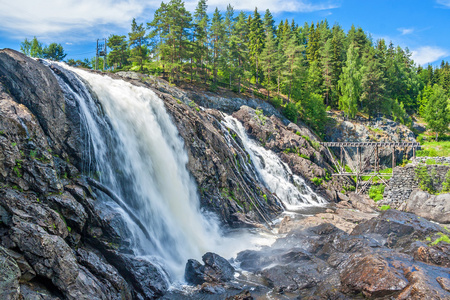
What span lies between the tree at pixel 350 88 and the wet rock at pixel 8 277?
55108mm

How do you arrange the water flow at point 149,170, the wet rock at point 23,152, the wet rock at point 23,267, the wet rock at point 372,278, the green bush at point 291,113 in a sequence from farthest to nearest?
the green bush at point 291,113, the water flow at point 149,170, the wet rock at point 372,278, the wet rock at point 23,152, the wet rock at point 23,267

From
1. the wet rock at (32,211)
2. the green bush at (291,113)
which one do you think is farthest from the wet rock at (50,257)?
the green bush at (291,113)

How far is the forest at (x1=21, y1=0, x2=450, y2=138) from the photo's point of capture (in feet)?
135

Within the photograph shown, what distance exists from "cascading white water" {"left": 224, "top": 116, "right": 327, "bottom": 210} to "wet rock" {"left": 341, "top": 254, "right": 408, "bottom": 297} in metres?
16.4

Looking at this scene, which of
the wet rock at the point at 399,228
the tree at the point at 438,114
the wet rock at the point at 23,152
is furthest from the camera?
the tree at the point at 438,114

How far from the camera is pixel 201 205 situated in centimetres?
2078

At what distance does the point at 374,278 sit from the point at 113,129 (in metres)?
14.0

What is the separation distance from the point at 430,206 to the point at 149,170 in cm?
2100

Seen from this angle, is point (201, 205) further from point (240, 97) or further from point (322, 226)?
point (240, 97)

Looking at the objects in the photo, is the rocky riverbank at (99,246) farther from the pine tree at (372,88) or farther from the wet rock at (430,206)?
A: the pine tree at (372,88)

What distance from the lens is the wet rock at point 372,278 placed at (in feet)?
32.3

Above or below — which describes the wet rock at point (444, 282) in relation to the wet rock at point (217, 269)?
above

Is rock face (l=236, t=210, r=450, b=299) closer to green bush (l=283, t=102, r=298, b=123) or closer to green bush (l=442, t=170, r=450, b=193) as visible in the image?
green bush (l=442, t=170, r=450, b=193)

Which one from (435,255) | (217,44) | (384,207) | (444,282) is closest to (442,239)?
(435,255)
